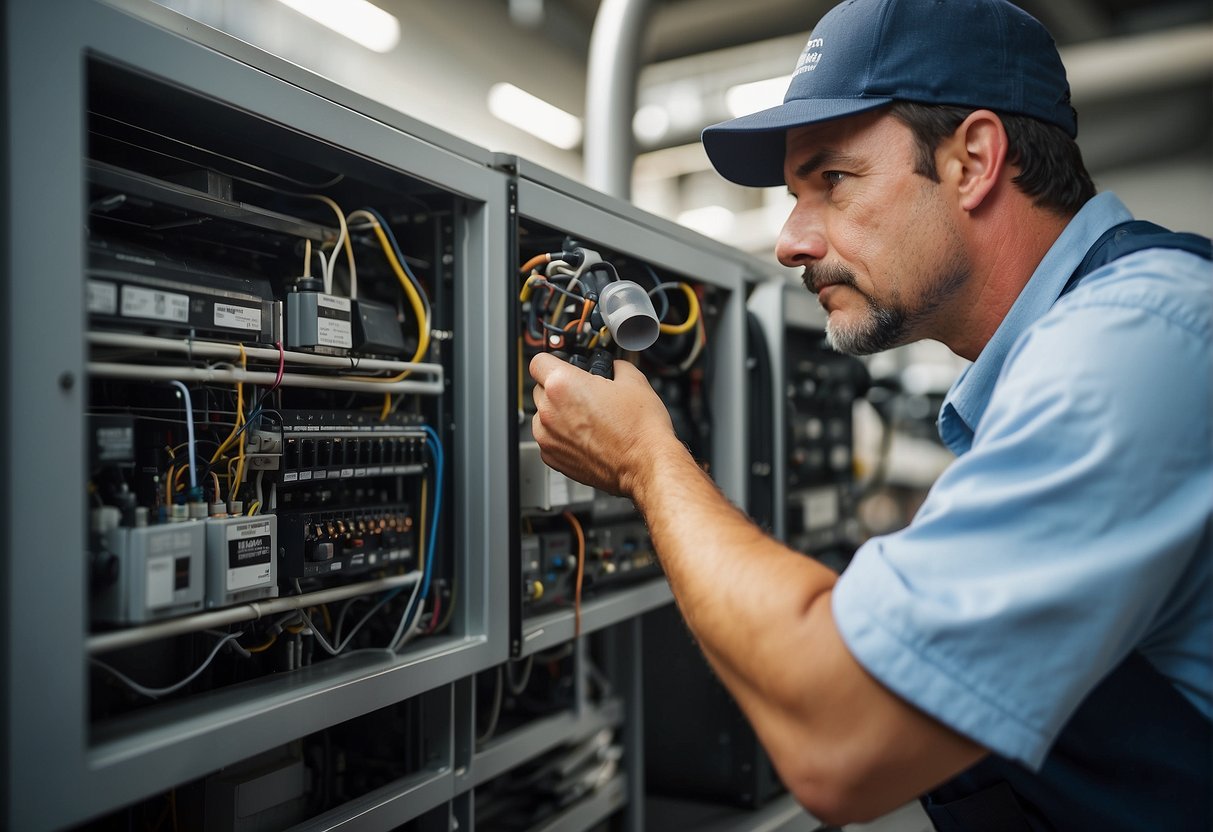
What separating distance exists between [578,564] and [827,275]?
1.97 ft

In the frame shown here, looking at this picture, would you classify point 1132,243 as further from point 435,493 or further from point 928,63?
point 435,493

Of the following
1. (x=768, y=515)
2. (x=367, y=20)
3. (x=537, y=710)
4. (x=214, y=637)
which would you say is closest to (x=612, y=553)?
(x=537, y=710)

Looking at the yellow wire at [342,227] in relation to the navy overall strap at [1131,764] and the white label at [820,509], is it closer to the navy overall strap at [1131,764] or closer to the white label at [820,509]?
the navy overall strap at [1131,764]

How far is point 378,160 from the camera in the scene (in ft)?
3.11

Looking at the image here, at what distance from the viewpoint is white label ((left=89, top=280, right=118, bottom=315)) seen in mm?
719

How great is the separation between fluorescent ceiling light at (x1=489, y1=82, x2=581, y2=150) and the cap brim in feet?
7.61

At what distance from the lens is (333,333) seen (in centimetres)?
98

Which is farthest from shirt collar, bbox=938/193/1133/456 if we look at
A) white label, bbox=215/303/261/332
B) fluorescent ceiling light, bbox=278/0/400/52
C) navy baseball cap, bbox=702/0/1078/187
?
fluorescent ceiling light, bbox=278/0/400/52

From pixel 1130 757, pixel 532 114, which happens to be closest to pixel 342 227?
pixel 1130 757

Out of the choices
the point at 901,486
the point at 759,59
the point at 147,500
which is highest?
the point at 759,59

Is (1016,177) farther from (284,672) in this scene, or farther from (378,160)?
(284,672)

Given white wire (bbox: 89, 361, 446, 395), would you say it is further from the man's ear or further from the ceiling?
the ceiling

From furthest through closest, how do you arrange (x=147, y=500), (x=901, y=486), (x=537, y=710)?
1. (x=901, y=486)
2. (x=537, y=710)
3. (x=147, y=500)

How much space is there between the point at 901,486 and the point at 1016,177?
543cm
